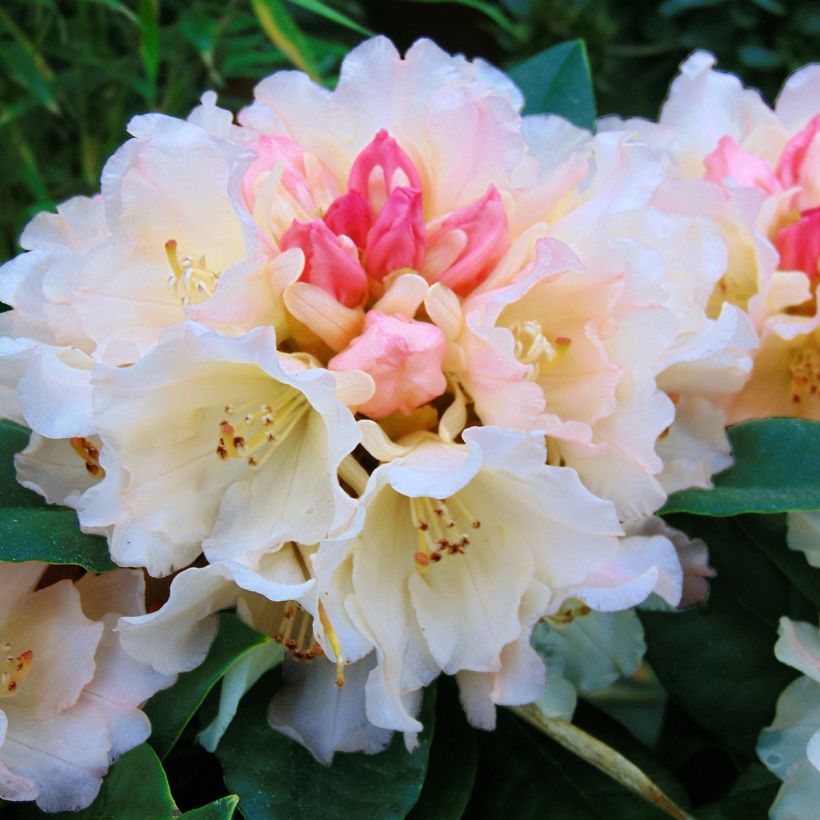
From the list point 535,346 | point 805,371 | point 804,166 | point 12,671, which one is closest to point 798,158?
point 804,166

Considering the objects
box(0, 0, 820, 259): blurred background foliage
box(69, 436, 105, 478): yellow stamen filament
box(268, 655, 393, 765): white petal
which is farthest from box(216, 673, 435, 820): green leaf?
box(0, 0, 820, 259): blurred background foliage

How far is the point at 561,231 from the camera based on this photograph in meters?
0.45

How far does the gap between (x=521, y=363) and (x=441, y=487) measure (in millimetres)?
66

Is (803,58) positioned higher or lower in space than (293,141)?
lower

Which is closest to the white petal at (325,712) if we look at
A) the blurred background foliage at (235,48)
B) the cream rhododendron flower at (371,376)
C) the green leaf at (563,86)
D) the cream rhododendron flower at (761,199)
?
the cream rhododendron flower at (371,376)

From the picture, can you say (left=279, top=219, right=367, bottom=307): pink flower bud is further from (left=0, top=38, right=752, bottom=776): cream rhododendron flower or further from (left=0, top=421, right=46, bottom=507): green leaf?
(left=0, top=421, right=46, bottom=507): green leaf

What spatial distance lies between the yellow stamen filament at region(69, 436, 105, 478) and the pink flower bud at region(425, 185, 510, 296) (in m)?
0.14

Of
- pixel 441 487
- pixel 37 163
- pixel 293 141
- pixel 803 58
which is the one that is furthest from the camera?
pixel 803 58

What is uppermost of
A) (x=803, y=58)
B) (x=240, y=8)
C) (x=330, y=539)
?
(x=330, y=539)

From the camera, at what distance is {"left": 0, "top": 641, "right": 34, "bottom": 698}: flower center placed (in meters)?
0.42

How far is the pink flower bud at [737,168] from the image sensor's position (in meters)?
0.55

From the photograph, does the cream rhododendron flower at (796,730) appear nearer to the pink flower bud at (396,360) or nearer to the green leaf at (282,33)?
the pink flower bud at (396,360)

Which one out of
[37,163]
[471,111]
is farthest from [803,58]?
[471,111]

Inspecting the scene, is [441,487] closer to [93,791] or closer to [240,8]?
[93,791]
